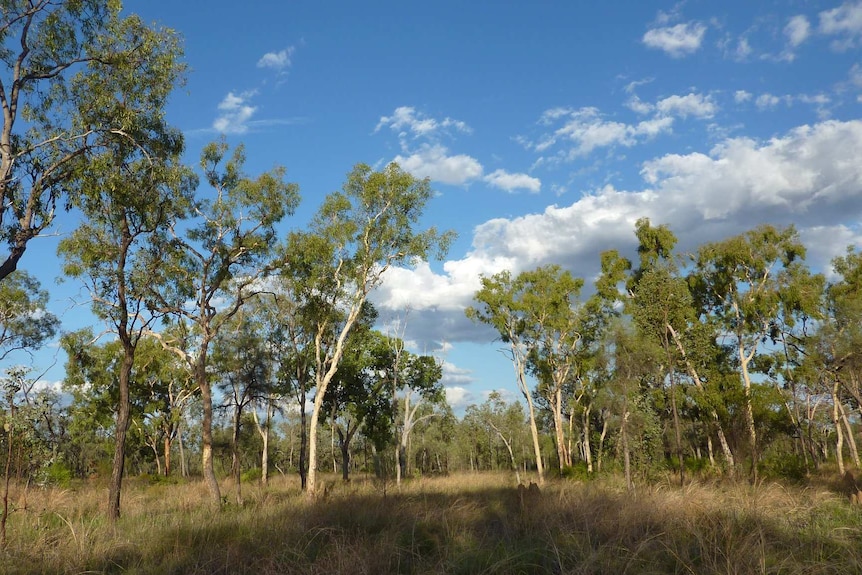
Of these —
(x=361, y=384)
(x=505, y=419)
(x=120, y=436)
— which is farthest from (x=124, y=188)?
(x=505, y=419)

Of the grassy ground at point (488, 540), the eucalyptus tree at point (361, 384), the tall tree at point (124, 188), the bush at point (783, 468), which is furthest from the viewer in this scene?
the eucalyptus tree at point (361, 384)

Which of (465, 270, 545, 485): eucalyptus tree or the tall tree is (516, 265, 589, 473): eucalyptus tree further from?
the tall tree

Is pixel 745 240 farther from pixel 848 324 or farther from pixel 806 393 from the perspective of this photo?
pixel 806 393

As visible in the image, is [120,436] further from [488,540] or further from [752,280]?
[752,280]

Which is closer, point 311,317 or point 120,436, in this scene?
point 120,436

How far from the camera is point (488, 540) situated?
780cm

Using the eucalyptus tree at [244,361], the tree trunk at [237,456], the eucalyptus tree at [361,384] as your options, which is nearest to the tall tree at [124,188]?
the tree trunk at [237,456]

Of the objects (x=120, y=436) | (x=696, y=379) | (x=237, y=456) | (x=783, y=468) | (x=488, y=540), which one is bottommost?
(x=783, y=468)

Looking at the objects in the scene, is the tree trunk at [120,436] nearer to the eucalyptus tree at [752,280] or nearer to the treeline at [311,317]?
the treeline at [311,317]

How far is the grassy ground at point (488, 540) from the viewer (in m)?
6.14

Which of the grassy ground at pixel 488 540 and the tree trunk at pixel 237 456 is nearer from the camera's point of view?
the grassy ground at pixel 488 540

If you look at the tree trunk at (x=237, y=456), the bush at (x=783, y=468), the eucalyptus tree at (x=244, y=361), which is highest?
the eucalyptus tree at (x=244, y=361)

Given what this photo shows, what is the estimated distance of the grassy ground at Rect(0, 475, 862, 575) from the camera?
6.14m

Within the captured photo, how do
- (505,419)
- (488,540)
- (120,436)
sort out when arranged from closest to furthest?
(488,540)
(120,436)
(505,419)
